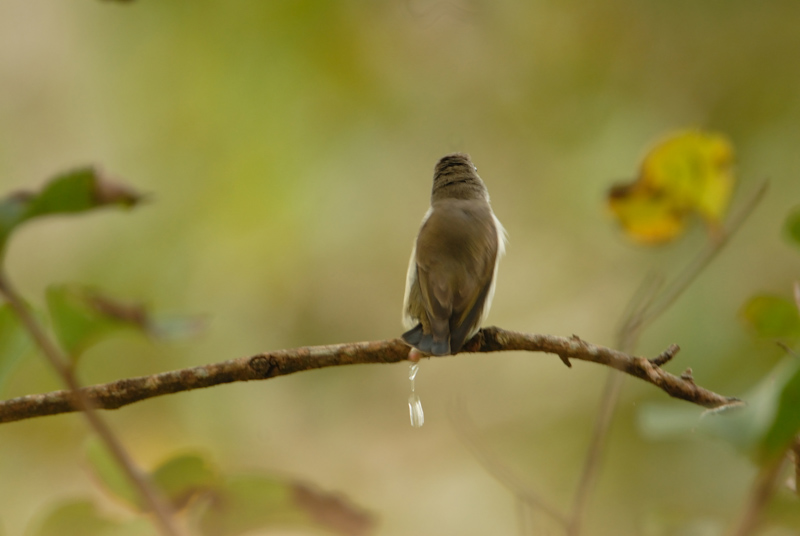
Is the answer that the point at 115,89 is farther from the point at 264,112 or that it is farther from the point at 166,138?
the point at 264,112

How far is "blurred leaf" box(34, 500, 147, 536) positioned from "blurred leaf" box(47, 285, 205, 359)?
0.21 meters

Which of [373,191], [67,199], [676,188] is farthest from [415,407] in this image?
[373,191]

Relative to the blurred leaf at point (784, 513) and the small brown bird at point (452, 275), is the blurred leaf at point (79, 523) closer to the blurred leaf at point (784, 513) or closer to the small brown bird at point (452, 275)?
the blurred leaf at point (784, 513)

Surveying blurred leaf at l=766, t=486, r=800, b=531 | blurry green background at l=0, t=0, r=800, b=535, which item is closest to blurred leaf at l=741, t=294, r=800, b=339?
blurred leaf at l=766, t=486, r=800, b=531

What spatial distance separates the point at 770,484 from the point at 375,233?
18.0 ft

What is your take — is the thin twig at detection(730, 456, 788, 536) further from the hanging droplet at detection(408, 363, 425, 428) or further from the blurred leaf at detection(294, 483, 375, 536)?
→ the hanging droplet at detection(408, 363, 425, 428)

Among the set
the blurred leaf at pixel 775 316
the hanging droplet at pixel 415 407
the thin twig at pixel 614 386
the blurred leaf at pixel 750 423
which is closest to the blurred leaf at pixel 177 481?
the thin twig at pixel 614 386

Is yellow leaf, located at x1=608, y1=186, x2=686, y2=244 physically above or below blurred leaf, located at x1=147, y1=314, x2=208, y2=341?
below

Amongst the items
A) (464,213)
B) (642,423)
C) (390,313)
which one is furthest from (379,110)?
(642,423)

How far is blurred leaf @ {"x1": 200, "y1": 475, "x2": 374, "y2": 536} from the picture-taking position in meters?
0.90

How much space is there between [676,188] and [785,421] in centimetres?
104

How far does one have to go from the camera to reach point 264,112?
19.1ft

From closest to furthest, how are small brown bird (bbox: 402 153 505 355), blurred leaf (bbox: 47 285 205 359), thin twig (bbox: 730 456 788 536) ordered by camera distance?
1. thin twig (bbox: 730 456 788 536)
2. blurred leaf (bbox: 47 285 205 359)
3. small brown bird (bbox: 402 153 505 355)

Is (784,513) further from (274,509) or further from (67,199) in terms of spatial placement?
(67,199)
